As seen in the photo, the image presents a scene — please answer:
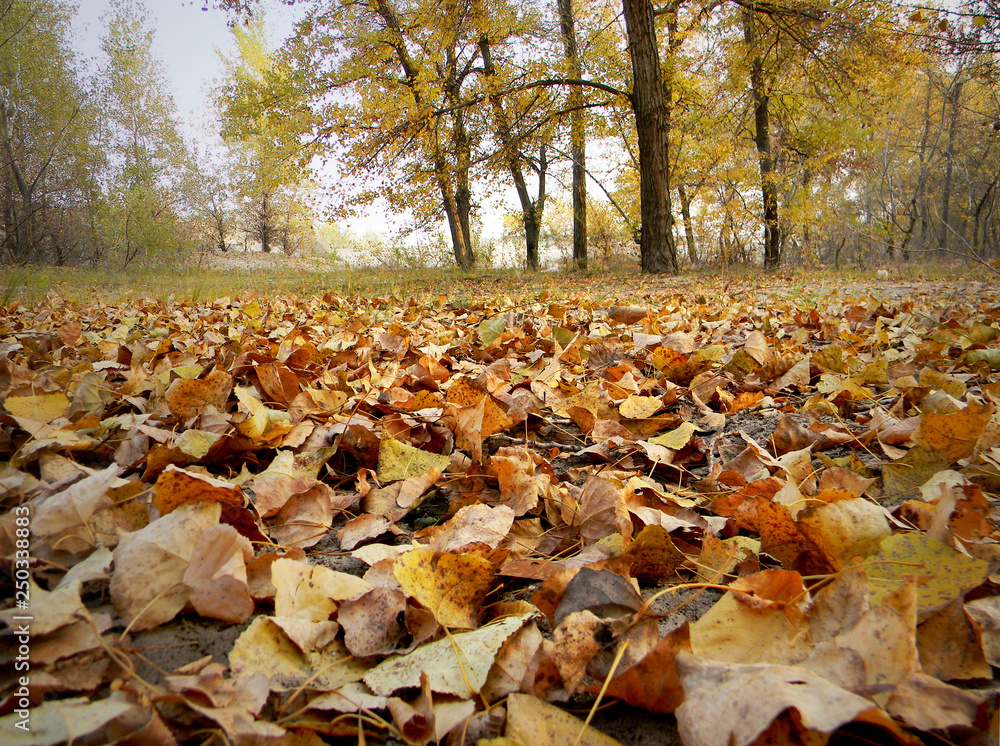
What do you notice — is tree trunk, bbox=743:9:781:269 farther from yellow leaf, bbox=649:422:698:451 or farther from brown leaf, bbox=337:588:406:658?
brown leaf, bbox=337:588:406:658

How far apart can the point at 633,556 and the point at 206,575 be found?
0.53m

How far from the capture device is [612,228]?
78.6 ft

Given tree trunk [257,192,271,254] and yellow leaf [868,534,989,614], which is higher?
tree trunk [257,192,271,254]

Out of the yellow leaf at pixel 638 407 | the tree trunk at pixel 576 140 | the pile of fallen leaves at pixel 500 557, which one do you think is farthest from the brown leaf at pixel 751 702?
the tree trunk at pixel 576 140

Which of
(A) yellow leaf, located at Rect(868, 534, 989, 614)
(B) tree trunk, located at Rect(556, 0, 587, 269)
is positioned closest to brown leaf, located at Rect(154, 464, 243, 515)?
(A) yellow leaf, located at Rect(868, 534, 989, 614)

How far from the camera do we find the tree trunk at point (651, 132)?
685 cm

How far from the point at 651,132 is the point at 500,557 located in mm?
7769

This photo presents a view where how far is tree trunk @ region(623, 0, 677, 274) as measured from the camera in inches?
270

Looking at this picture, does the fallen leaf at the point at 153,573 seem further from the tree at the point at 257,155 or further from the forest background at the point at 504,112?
the tree at the point at 257,155

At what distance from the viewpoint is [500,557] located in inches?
25.8

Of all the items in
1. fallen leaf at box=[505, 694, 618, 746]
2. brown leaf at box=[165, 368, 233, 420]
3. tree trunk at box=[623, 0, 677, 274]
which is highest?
tree trunk at box=[623, 0, 677, 274]

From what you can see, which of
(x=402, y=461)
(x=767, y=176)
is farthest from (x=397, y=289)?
(x=767, y=176)

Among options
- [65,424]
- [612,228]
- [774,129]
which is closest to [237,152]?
[612,228]

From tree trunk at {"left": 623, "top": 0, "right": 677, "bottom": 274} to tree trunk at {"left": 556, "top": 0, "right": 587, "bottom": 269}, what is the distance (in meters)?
1.81
